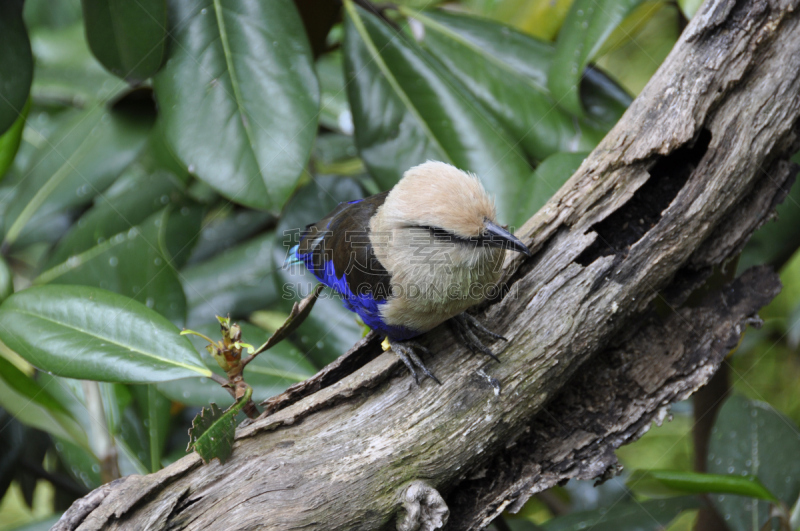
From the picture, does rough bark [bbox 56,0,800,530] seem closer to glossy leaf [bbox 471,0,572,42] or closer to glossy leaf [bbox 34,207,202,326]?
glossy leaf [bbox 34,207,202,326]

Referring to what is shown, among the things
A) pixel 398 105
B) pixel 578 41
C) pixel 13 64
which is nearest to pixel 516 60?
pixel 578 41

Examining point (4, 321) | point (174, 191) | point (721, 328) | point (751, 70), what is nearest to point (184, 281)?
point (174, 191)

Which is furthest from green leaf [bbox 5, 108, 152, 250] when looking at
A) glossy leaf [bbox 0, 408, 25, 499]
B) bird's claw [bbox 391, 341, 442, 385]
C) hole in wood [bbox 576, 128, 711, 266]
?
hole in wood [bbox 576, 128, 711, 266]

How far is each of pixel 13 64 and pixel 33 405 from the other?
99 cm

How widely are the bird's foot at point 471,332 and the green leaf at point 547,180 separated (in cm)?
39

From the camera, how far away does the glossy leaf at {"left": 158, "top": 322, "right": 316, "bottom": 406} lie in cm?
175

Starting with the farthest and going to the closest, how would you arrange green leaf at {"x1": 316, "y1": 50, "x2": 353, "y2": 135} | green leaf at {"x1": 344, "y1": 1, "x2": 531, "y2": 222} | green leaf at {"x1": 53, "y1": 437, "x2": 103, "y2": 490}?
green leaf at {"x1": 316, "y1": 50, "x2": 353, "y2": 135}, green leaf at {"x1": 344, "y1": 1, "x2": 531, "y2": 222}, green leaf at {"x1": 53, "y1": 437, "x2": 103, "y2": 490}

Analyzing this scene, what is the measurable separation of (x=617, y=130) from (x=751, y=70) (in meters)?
0.34

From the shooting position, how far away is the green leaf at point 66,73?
2422 mm

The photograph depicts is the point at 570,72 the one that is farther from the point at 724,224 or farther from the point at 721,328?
the point at 721,328

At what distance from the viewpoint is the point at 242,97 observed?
1.72 m

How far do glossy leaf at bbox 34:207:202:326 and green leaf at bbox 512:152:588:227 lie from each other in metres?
1.09

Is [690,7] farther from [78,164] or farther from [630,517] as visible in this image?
[78,164]

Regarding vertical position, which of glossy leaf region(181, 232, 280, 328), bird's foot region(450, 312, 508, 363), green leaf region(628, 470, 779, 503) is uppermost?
glossy leaf region(181, 232, 280, 328)
